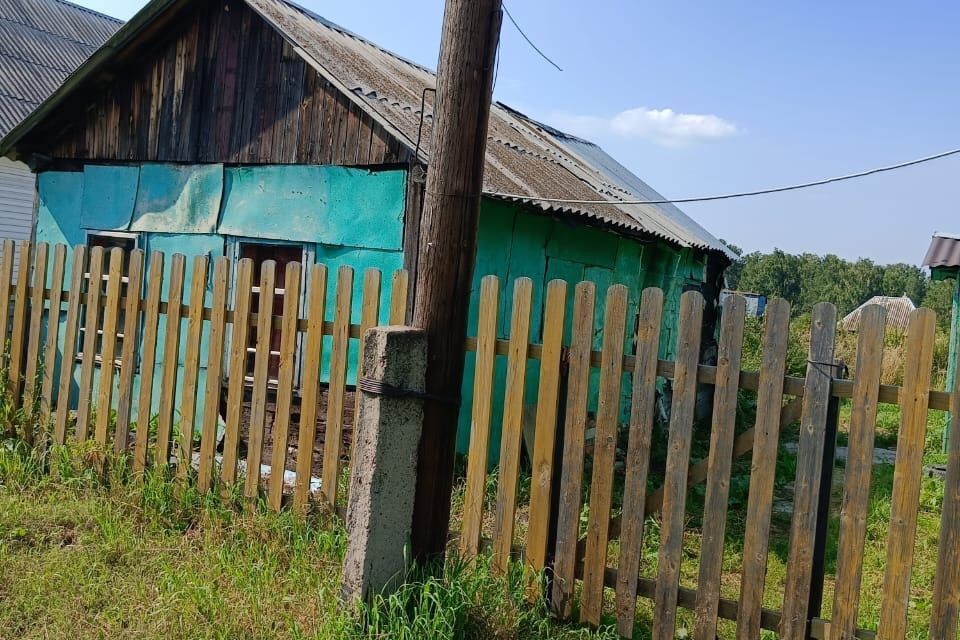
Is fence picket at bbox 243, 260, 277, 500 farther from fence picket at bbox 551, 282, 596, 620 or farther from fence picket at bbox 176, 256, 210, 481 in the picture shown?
fence picket at bbox 551, 282, 596, 620

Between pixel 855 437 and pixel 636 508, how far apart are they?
996 mm

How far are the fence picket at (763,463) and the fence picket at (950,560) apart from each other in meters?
0.64

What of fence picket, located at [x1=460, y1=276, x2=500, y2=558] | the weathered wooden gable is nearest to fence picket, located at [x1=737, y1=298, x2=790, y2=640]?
fence picket, located at [x1=460, y1=276, x2=500, y2=558]

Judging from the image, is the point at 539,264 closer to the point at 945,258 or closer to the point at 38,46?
the point at 945,258

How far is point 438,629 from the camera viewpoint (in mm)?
3311

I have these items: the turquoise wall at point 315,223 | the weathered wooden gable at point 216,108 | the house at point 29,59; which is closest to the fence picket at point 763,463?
the turquoise wall at point 315,223

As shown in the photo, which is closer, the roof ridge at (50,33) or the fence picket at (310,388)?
the fence picket at (310,388)

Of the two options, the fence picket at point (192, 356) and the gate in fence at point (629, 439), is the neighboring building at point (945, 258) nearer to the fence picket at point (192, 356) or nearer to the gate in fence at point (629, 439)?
the gate in fence at point (629, 439)

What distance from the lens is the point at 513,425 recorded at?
3.96 meters

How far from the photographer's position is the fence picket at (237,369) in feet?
15.9

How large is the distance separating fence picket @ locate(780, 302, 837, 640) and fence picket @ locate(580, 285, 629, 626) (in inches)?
31.8

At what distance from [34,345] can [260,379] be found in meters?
2.02

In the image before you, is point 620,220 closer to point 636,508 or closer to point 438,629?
point 636,508

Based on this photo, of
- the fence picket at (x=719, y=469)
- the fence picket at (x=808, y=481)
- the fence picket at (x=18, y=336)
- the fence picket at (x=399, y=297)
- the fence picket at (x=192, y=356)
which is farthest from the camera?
the fence picket at (x=18, y=336)
